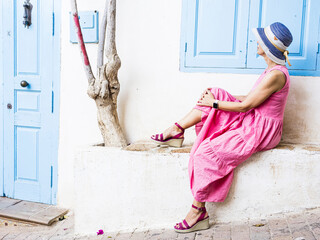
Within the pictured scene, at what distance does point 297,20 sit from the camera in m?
2.97

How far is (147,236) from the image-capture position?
271 cm

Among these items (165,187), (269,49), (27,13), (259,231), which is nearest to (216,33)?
(269,49)

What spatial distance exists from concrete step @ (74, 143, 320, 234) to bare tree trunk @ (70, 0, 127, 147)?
0.31 m

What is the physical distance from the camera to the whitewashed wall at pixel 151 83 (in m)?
3.10

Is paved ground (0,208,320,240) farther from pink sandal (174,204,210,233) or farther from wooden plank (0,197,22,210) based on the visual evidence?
wooden plank (0,197,22,210)

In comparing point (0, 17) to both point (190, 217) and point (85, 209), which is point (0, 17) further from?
point (190, 217)

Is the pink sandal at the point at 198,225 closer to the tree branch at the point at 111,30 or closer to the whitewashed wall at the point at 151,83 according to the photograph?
the whitewashed wall at the point at 151,83

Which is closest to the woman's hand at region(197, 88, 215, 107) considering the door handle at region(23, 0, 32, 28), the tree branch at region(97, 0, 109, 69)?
the tree branch at region(97, 0, 109, 69)

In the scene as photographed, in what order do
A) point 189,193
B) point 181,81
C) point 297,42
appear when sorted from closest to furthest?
1. point 189,193
2. point 297,42
3. point 181,81

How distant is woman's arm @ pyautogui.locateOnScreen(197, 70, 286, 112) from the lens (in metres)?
2.57

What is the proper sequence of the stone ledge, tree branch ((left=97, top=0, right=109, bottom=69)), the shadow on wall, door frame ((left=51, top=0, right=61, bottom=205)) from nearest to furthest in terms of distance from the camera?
1. the stone ledge
2. the shadow on wall
3. tree branch ((left=97, top=0, right=109, bottom=69))
4. door frame ((left=51, top=0, right=61, bottom=205))

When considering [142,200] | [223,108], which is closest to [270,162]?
[223,108]

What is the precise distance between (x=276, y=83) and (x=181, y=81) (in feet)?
3.20

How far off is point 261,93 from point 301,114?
73 centimetres
